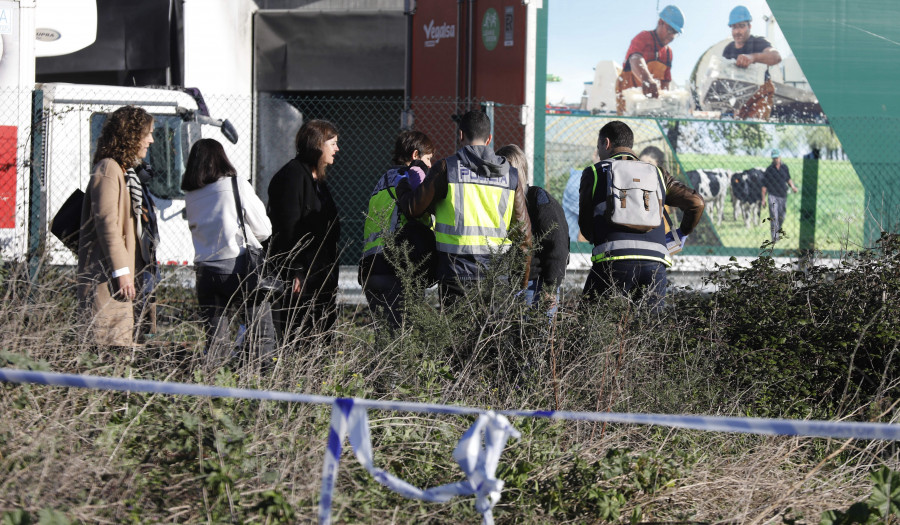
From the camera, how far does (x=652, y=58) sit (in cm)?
818

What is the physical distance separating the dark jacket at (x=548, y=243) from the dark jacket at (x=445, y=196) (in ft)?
0.86

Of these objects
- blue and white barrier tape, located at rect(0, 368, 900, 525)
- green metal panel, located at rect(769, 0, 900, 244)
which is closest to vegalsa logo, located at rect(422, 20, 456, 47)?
green metal panel, located at rect(769, 0, 900, 244)

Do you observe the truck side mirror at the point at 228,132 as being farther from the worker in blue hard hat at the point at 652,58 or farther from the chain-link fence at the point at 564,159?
the worker in blue hard hat at the point at 652,58

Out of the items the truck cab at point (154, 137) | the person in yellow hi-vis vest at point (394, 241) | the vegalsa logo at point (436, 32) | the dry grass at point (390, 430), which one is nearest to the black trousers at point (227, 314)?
the dry grass at point (390, 430)

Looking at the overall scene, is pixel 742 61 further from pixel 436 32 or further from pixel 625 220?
pixel 625 220

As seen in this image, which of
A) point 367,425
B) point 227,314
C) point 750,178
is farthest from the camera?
point 750,178

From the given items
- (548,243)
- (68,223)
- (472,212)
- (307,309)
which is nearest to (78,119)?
(68,223)

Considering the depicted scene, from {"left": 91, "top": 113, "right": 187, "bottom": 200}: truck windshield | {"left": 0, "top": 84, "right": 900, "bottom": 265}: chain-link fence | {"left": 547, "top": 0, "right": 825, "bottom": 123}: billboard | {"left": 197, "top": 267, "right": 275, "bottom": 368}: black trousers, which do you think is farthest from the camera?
{"left": 547, "top": 0, "right": 825, "bottom": 123}: billboard

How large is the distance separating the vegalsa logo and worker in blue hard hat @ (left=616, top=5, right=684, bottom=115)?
160 cm

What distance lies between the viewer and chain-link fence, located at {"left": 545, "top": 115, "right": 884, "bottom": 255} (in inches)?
332

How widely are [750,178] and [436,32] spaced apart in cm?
311

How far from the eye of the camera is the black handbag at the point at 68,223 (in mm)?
4969

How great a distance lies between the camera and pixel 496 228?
16.3ft

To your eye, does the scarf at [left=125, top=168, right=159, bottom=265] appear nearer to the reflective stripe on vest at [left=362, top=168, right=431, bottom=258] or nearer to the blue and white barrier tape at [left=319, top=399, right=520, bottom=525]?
the reflective stripe on vest at [left=362, top=168, right=431, bottom=258]
